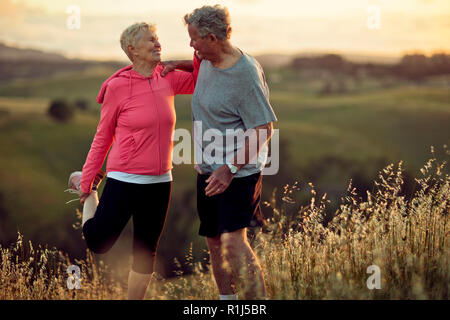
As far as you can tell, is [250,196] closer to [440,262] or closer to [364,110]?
[440,262]

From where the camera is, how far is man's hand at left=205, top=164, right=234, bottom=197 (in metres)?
3.37

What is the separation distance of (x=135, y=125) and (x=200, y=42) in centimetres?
75

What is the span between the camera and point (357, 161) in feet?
226

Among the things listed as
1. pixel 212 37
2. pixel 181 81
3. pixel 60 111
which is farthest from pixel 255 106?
pixel 60 111

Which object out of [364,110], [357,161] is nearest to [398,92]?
[364,110]

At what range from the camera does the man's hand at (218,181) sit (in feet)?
11.1

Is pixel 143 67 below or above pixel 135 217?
above

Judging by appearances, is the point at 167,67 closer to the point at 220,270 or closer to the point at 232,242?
the point at 232,242

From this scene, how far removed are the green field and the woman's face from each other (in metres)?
41.3

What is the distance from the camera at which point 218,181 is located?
338cm

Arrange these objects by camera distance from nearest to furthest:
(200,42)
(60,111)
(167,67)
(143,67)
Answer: (200,42)
(143,67)
(167,67)
(60,111)

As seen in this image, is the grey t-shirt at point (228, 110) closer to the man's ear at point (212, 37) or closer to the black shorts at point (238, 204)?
the black shorts at point (238, 204)

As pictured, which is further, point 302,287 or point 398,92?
point 398,92
